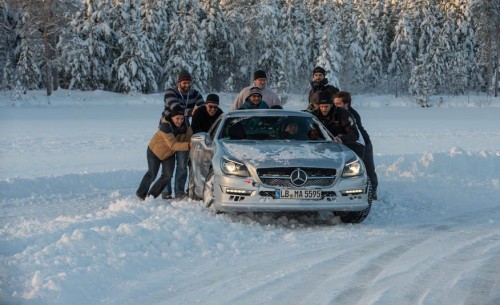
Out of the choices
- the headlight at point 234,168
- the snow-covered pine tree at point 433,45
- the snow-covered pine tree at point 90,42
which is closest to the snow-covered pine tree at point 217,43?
the snow-covered pine tree at point 90,42

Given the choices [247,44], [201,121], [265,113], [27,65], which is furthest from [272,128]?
[247,44]

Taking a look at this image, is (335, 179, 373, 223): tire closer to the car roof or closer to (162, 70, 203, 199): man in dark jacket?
the car roof

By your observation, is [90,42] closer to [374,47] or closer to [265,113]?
[374,47]

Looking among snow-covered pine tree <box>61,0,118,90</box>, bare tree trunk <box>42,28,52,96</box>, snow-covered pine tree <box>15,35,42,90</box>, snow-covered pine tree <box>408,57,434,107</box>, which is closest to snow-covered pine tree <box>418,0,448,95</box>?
snow-covered pine tree <box>408,57,434,107</box>

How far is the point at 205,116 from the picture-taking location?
1116cm

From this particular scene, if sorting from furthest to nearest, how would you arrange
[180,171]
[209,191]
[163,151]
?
1. [180,171]
2. [163,151]
3. [209,191]

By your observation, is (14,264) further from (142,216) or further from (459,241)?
(459,241)

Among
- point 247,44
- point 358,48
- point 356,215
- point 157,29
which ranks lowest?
point 356,215

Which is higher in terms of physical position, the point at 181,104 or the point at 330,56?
the point at 330,56

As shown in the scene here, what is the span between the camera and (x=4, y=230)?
811 centimetres

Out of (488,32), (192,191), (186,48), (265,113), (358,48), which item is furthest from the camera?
(358,48)

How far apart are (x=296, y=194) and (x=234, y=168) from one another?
81cm

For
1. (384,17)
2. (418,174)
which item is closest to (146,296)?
(418,174)

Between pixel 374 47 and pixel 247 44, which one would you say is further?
pixel 374 47
